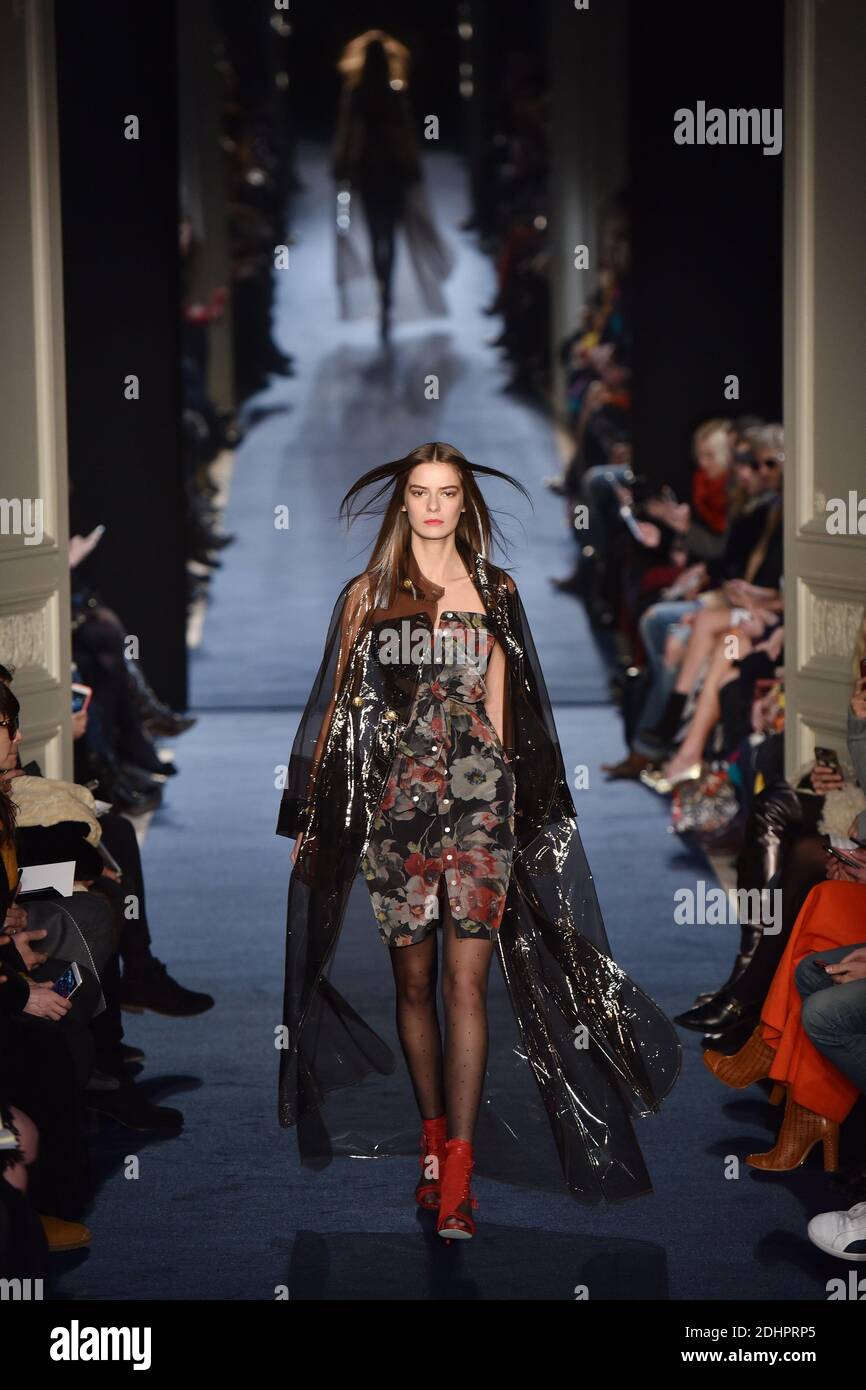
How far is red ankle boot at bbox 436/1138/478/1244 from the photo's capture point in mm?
3801

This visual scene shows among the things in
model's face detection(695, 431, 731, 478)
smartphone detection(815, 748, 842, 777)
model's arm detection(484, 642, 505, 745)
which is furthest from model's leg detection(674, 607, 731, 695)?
model's arm detection(484, 642, 505, 745)

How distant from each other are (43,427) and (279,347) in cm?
1016

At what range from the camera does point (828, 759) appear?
4754 millimetres

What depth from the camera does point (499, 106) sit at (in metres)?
16.7

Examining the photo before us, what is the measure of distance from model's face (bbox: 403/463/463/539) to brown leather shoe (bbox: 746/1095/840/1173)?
1276 mm

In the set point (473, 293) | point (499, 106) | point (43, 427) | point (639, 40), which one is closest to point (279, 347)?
point (473, 293)

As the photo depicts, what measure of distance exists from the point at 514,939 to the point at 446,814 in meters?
0.34

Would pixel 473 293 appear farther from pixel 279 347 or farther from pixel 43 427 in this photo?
pixel 43 427

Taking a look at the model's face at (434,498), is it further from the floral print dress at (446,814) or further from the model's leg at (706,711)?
the model's leg at (706,711)

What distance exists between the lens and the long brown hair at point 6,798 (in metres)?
4.00

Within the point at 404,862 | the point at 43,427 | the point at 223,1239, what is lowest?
the point at 223,1239

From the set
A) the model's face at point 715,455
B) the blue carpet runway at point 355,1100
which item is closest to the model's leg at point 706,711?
the blue carpet runway at point 355,1100

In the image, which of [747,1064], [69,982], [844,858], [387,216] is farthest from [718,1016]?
[387,216]

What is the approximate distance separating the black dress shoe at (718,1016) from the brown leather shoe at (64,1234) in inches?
64.9
